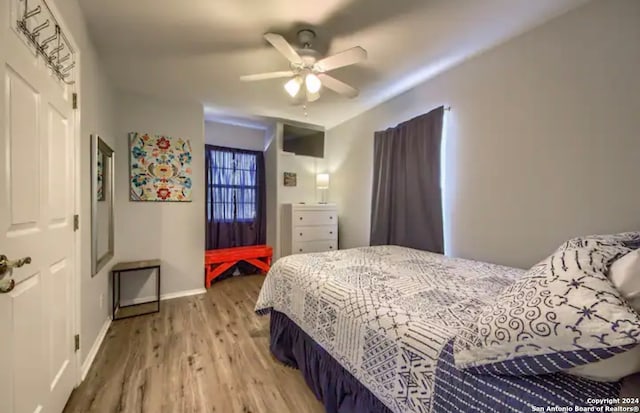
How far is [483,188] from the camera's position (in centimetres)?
229

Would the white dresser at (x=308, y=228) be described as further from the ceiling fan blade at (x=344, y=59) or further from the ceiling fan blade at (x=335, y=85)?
the ceiling fan blade at (x=344, y=59)

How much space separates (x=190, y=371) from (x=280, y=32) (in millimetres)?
2477

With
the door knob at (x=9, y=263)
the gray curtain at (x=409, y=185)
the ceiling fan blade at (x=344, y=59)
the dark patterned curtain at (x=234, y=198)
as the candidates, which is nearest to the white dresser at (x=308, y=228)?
the dark patterned curtain at (x=234, y=198)

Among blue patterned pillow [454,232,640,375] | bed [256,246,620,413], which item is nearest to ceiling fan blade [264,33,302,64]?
bed [256,246,620,413]

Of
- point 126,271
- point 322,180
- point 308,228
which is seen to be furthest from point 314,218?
point 126,271

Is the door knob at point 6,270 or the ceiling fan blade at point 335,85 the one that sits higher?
the ceiling fan blade at point 335,85

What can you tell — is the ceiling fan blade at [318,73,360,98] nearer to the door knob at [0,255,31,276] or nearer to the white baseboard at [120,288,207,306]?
the door knob at [0,255,31,276]

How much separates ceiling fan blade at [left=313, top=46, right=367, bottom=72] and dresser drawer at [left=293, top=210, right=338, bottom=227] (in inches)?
88.0

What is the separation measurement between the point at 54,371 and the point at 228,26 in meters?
2.29

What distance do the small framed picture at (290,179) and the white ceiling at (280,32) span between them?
157cm

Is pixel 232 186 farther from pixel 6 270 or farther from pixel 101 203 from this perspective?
pixel 6 270

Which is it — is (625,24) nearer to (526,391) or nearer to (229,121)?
(526,391)

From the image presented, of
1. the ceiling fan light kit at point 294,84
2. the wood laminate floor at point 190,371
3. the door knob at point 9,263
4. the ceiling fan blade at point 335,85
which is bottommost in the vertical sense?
the wood laminate floor at point 190,371

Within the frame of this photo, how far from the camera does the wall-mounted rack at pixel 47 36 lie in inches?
43.2
